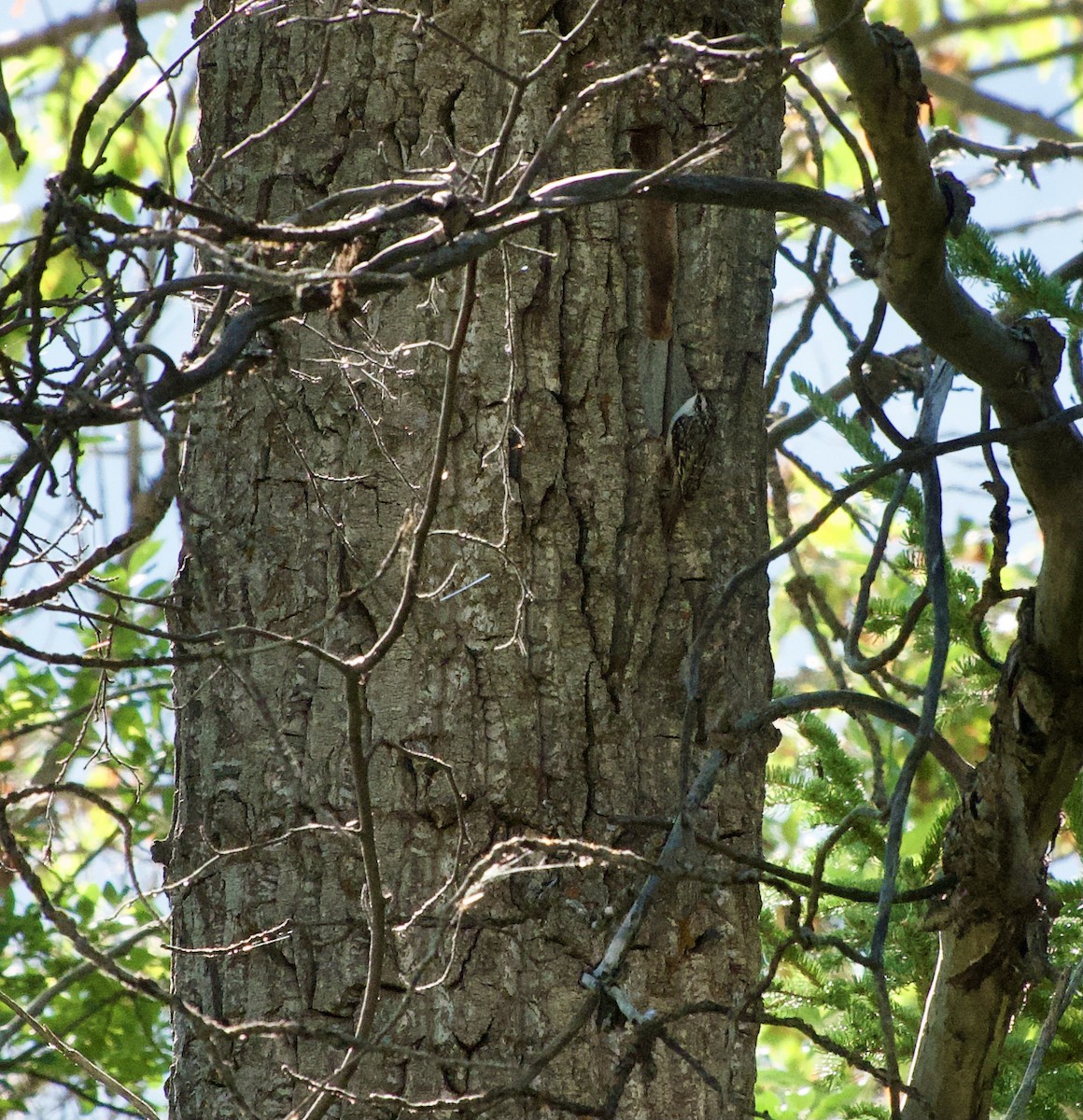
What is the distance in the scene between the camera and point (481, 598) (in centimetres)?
187

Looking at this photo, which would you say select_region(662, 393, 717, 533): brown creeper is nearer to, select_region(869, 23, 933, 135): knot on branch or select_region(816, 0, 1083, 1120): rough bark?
select_region(816, 0, 1083, 1120): rough bark

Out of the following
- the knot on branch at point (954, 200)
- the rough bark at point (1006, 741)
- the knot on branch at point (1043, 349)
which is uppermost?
the knot on branch at point (954, 200)

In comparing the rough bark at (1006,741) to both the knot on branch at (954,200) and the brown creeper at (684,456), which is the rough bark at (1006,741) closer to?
the knot on branch at (954,200)

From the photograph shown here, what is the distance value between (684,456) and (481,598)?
15.1 inches

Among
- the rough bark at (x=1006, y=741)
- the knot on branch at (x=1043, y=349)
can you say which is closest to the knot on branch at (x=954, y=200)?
the rough bark at (x=1006, y=741)

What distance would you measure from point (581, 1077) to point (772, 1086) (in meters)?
1.85

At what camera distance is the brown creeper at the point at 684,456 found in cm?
194

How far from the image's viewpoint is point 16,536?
3.87 ft

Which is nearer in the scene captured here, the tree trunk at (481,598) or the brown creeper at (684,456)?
the tree trunk at (481,598)

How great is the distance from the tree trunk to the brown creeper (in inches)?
0.9

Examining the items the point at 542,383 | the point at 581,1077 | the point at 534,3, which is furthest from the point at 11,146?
the point at 581,1077

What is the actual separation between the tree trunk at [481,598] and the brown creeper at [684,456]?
0.02 meters

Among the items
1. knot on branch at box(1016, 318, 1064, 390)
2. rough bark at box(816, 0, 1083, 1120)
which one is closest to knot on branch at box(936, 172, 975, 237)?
rough bark at box(816, 0, 1083, 1120)

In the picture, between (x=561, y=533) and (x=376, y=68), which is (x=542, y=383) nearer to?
(x=561, y=533)
